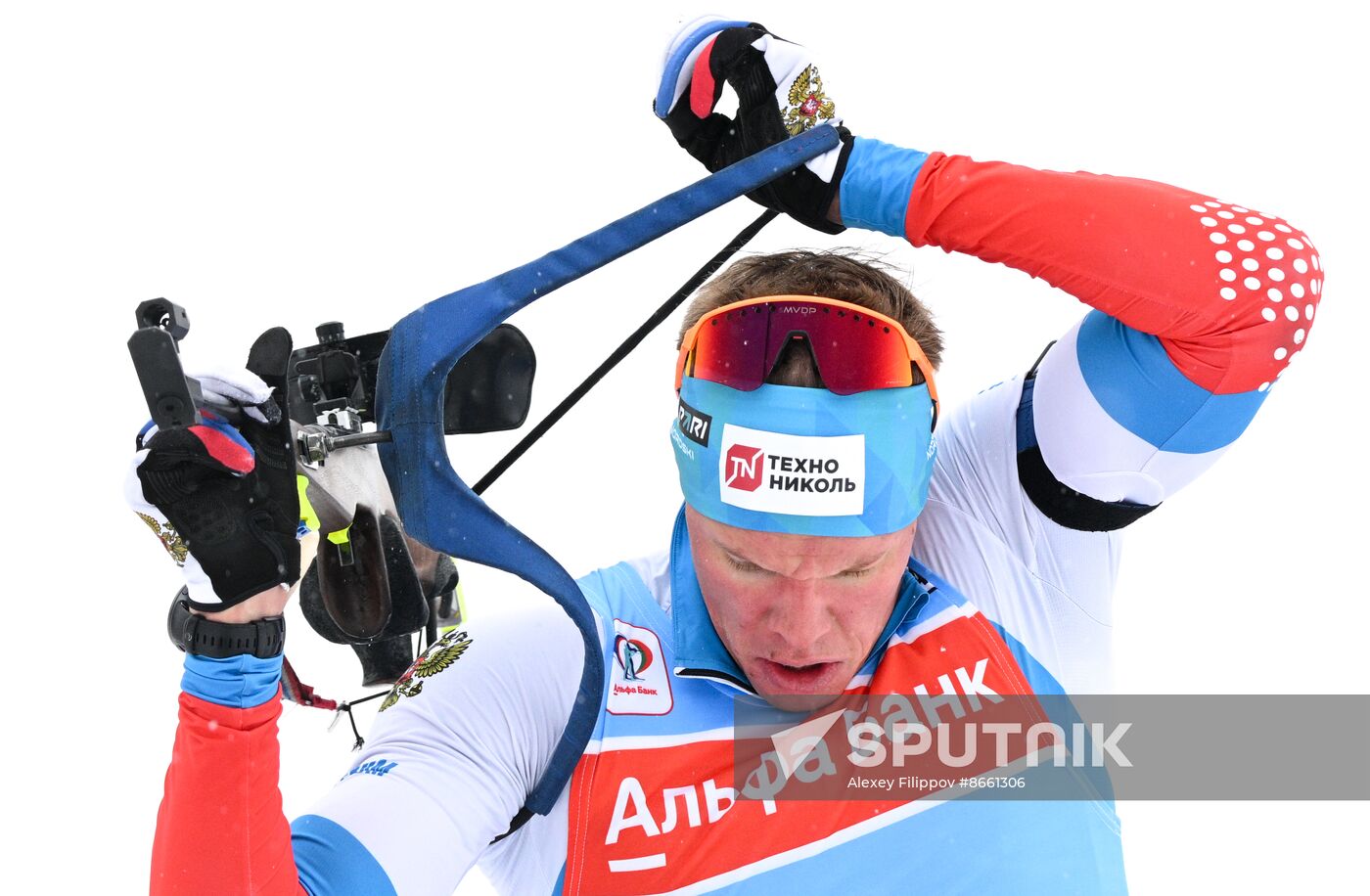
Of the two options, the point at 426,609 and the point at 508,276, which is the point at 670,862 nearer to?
the point at 426,609

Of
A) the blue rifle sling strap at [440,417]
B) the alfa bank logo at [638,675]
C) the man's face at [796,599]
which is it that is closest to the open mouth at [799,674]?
the man's face at [796,599]

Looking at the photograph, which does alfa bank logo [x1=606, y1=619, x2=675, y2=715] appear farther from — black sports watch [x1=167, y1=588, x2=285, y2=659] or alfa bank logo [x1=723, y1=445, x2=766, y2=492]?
black sports watch [x1=167, y1=588, x2=285, y2=659]

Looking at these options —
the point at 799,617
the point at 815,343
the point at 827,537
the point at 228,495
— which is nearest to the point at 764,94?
the point at 815,343

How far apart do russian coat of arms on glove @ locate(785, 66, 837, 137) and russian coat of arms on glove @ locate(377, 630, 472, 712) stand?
3.19 feet

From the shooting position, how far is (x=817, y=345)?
180 centimetres

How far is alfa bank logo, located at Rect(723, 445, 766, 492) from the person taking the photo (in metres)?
1.78

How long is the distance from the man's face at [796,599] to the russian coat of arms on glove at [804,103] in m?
0.64

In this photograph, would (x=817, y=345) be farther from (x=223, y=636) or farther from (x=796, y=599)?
(x=223, y=636)

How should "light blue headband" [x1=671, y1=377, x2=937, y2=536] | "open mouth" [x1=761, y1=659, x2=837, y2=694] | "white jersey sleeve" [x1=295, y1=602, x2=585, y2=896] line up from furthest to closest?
"open mouth" [x1=761, y1=659, x2=837, y2=694], "light blue headband" [x1=671, y1=377, x2=937, y2=536], "white jersey sleeve" [x1=295, y1=602, x2=585, y2=896]

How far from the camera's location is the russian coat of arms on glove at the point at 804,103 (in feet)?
6.41

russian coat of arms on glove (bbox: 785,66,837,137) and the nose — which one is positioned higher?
russian coat of arms on glove (bbox: 785,66,837,137)

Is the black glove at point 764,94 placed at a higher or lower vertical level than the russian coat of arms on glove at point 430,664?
higher

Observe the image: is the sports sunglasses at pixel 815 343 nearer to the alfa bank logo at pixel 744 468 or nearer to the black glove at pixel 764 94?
the alfa bank logo at pixel 744 468

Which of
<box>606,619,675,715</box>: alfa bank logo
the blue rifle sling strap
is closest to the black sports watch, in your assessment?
the blue rifle sling strap
